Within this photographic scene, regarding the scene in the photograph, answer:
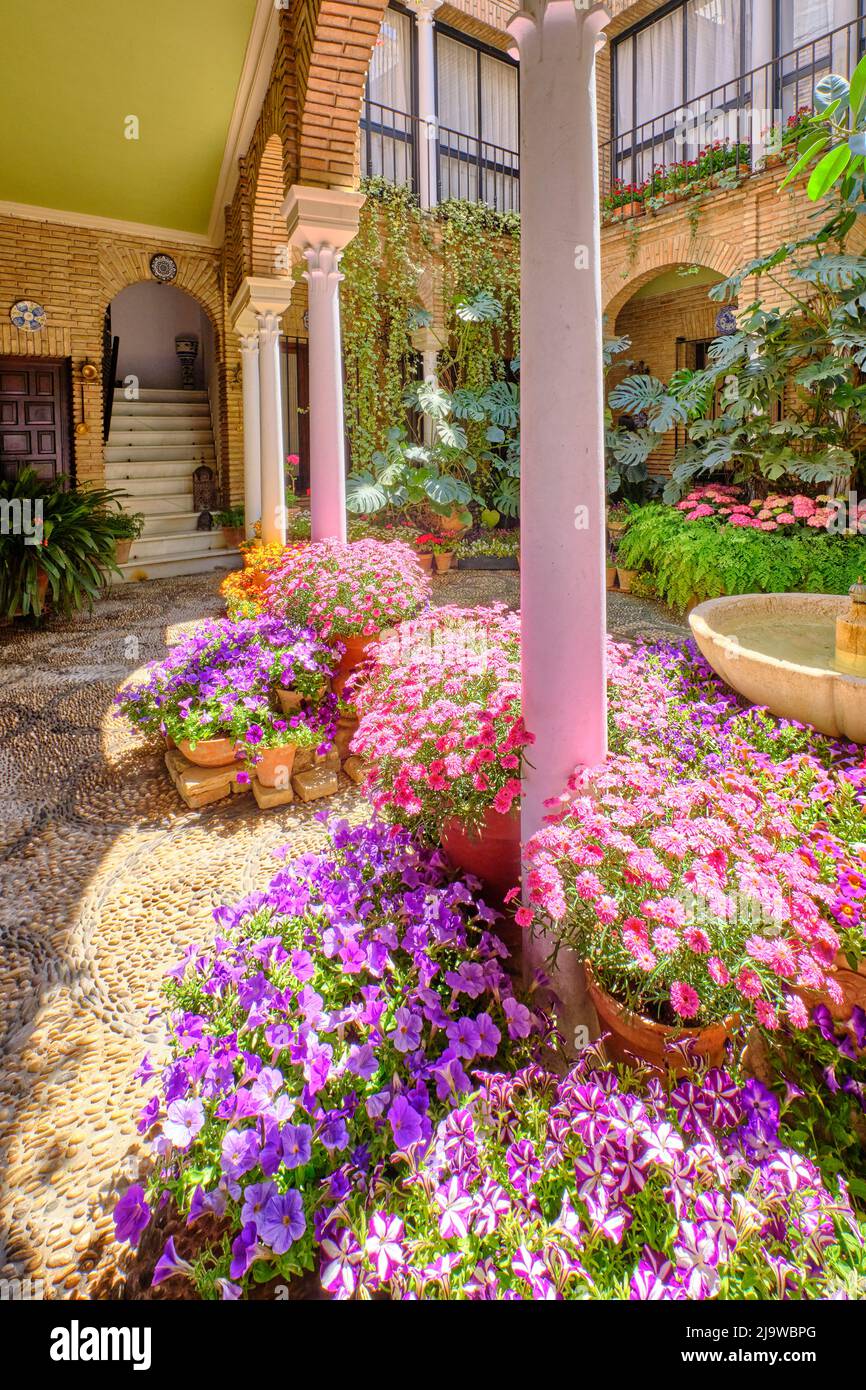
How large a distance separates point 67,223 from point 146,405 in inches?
113

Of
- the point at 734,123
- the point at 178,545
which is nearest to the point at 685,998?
the point at 178,545

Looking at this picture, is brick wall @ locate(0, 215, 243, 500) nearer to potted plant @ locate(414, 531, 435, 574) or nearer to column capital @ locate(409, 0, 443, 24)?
potted plant @ locate(414, 531, 435, 574)

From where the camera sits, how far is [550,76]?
1.77 metres

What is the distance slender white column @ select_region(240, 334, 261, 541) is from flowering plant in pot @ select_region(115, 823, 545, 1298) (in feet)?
25.2

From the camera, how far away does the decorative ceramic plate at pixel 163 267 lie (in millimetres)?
9992

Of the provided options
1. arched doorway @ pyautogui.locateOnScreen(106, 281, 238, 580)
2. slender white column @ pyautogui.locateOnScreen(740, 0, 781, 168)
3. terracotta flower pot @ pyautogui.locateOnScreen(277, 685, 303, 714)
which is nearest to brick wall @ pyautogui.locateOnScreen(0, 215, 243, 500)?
arched doorway @ pyautogui.locateOnScreen(106, 281, 238, 580)

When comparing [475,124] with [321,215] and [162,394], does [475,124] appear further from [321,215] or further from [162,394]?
[321,215]

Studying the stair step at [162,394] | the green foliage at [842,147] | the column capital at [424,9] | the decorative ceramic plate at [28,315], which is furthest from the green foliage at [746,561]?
the column capital at [424,9]

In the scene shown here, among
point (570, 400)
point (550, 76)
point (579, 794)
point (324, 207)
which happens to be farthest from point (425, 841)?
point (324, 207)

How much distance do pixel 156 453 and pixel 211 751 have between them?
8.85m

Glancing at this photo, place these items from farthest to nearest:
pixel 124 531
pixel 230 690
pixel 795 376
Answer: pixel 124 531 < pixel 795 376 < pixel 230 690

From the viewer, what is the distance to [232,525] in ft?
34.9

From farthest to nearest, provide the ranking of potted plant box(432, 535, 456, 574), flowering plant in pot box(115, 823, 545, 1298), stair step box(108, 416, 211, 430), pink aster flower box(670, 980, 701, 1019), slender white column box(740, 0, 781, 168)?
stair step box(108, 416, 211, 430)
slender white column box(740, 0, 781, 168)
potted plant box(432, 535, 456, 574)
pink aster flower box(670, 980, 701, 1019)
flowering plant in pot box(115, 823, 545, 1298)

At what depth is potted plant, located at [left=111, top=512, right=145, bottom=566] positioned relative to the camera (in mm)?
7711
